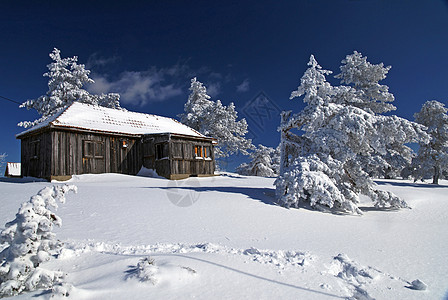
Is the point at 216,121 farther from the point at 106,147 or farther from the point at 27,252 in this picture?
the point at 27,252

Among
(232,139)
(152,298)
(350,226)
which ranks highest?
(232,139)

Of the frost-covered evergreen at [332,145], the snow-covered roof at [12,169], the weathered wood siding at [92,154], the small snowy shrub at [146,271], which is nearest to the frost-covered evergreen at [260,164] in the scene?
the weathered wood siding at [92,154]

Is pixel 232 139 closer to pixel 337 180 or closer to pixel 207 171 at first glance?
pixel 207 171

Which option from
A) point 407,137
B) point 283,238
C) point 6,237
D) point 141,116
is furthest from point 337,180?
point 141,116

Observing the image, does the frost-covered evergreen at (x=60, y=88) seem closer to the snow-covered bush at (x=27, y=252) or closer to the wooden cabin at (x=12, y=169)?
the wooden cabin at (x=12, y=169)

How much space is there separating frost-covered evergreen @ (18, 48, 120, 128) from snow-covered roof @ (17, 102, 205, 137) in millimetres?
7868

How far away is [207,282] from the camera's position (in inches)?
117

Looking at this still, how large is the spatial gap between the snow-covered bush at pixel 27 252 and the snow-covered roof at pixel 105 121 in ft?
44.7

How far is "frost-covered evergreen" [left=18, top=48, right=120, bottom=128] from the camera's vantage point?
2388 centimetres

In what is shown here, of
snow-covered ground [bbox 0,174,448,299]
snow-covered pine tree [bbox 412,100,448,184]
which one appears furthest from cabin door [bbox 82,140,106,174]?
snow-covered pine tree [bbox 412,100,448,184]

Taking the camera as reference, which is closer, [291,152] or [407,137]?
[407,137]

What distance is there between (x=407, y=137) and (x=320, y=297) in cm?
958

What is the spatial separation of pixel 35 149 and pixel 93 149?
3.60 meters

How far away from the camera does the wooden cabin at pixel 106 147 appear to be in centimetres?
1470
